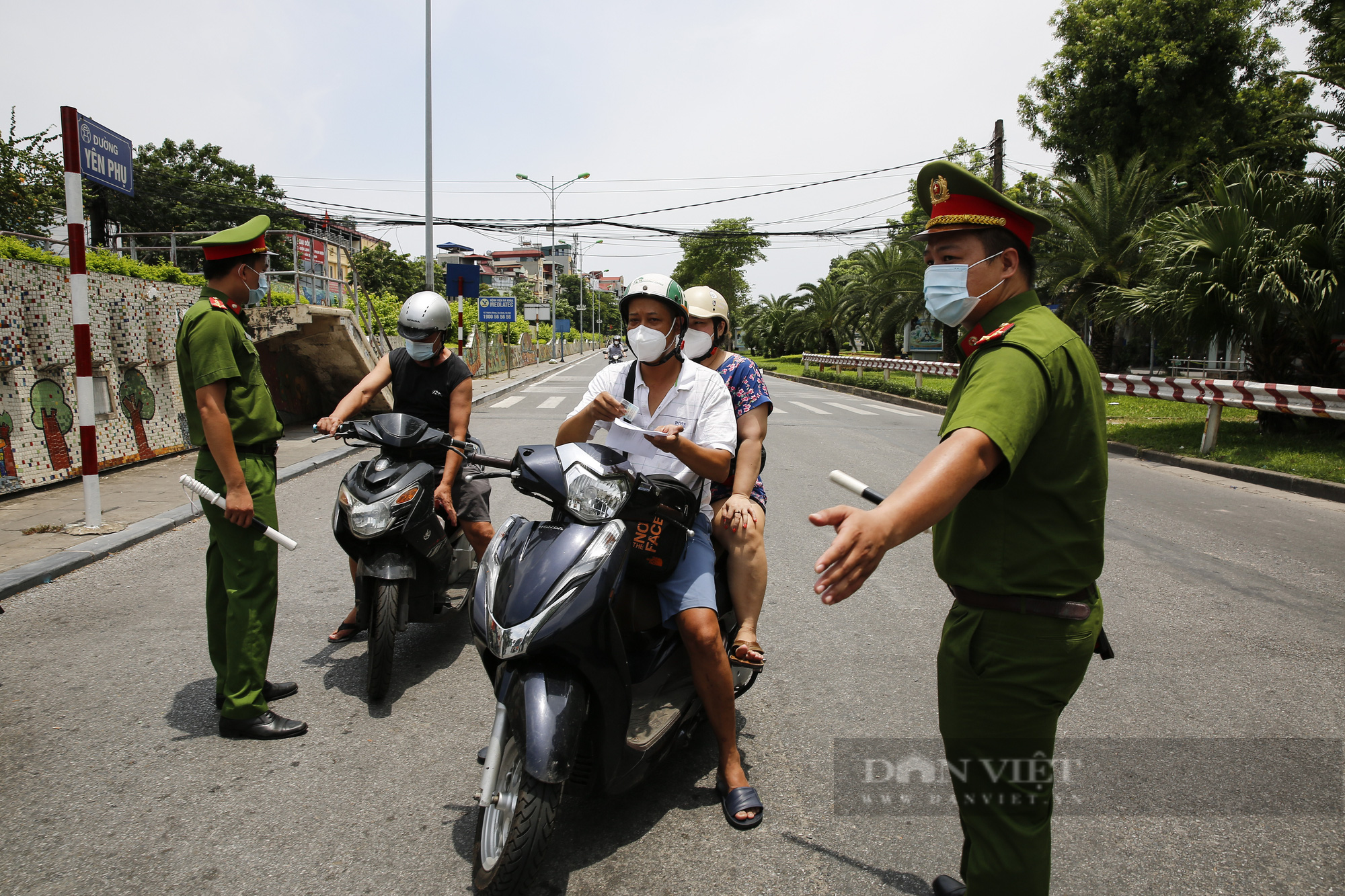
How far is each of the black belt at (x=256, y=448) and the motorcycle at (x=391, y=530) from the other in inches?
13.2

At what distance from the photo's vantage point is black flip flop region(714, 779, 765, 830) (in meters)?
2.60

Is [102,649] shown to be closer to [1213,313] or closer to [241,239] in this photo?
[241,239]

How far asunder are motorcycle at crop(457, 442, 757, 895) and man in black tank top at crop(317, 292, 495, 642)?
5.44 ft

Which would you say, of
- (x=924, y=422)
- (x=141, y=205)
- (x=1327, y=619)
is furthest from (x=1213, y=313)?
(x=141, y=205)

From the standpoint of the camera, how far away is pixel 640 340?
2938mm

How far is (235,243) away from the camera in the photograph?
10.3ft

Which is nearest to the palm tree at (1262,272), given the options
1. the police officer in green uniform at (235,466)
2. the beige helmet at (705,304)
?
the beige helmet at (705,304)

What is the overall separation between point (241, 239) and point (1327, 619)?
5.73 m

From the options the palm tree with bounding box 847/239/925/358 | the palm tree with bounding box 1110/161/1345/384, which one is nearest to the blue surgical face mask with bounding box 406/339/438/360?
the palm tree with bounding box 1110/161/1345/384

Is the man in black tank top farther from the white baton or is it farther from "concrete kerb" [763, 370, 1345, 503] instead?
"concrete kerb" [763, 370, 1345, 503]

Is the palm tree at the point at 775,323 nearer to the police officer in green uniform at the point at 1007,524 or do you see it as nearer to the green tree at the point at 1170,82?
the green tree at the point at 1170,82

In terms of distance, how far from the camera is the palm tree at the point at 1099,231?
62.6 ft

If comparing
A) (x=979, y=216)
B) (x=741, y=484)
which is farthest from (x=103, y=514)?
(x=979, y=216)

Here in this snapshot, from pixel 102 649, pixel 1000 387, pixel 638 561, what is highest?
pixel 1000 387
